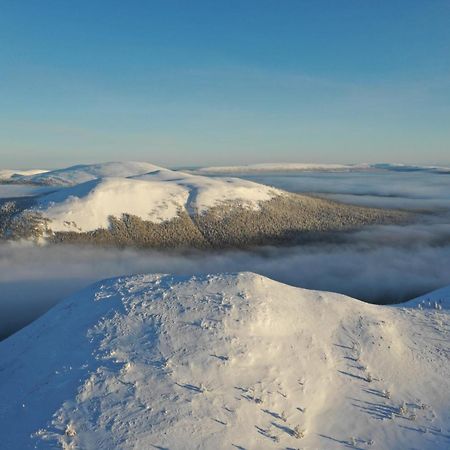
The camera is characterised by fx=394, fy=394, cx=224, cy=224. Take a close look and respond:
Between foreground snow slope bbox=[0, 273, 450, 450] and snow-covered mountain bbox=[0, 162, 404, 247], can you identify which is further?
snow-covered mountain bbox=[0, 162, 404, 247]

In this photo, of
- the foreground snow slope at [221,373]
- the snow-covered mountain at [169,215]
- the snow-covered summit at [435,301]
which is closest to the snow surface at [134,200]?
the snow-covered mountain at [169,215]

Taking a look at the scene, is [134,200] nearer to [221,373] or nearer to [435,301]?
[435,301]

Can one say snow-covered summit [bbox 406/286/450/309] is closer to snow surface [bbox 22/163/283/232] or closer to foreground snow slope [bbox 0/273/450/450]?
foreground snow slope [bbox 0/273/450/450]

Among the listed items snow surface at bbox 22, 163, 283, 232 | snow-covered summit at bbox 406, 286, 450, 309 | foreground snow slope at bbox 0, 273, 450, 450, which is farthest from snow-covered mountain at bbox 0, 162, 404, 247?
foreground snow slope at bbox 0, 273, 450, 450

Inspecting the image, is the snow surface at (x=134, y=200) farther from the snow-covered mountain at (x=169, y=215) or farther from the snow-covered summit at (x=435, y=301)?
the snow-covered summit at (x=435, y=301)

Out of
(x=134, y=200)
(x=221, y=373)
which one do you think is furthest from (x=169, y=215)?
(x=221, y=373)

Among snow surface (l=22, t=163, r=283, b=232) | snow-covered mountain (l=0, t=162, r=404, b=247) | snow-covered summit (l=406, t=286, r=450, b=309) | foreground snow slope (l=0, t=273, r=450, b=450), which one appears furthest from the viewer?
snow surface (l=22, t=163, r=283, b=232)
